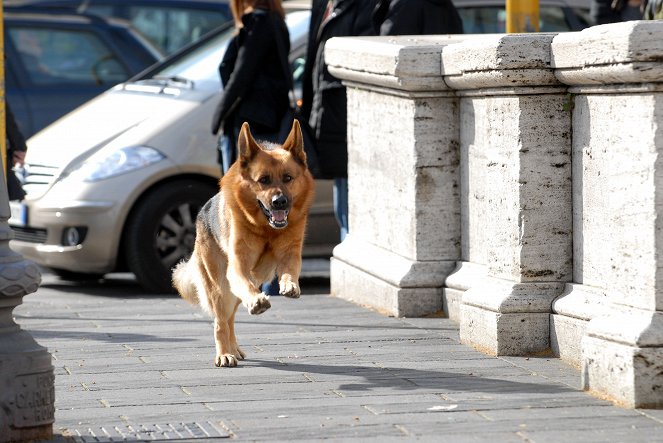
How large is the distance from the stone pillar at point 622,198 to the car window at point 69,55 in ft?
28.4

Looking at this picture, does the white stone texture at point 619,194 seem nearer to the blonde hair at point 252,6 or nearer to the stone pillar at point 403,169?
the stone pillar at point 403,169

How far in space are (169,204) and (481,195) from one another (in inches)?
139

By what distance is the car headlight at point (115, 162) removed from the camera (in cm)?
1073

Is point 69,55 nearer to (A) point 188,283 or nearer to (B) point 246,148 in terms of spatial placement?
(A) point 188,283

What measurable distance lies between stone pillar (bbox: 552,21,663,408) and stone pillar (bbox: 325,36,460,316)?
1.51 m

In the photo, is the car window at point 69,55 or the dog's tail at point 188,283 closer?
the dog's tail at point 188,283

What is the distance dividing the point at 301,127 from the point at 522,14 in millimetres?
1630

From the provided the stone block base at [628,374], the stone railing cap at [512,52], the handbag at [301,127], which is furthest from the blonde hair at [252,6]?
Answer: the stone block base at [628,374]

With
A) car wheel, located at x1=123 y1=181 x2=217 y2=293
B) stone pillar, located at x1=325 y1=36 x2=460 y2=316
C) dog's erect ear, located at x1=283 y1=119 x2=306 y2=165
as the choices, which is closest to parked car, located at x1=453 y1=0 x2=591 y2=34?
car wheel, located at x1=123 y1=181 x2=217 y2=293

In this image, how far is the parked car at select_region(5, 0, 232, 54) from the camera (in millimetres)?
16062

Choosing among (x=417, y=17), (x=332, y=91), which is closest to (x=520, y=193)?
(x=417, y=17)

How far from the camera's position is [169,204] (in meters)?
10.9

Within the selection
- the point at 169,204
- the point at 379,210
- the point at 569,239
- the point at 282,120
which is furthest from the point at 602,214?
the point at 169,204

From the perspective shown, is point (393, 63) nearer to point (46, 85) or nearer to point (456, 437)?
point (456, 437)
